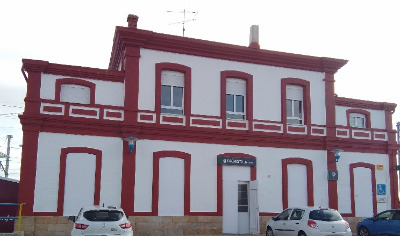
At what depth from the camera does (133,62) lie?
20234 millimetres

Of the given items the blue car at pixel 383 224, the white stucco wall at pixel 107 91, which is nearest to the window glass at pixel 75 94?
the white stucco wall at pixel 107 91

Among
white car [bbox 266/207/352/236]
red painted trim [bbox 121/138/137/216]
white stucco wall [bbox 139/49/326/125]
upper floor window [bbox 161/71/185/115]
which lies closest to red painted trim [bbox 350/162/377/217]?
white stucco wall [bbox 139/49/326/125]

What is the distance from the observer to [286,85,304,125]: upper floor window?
75.9 feet

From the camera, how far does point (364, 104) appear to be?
25.1 meters

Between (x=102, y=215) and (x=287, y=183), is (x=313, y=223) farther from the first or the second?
(x=102, y=215)

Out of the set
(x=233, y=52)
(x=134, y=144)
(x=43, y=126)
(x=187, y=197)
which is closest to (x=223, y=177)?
(x=187, y=197)

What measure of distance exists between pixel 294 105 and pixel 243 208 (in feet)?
19.6

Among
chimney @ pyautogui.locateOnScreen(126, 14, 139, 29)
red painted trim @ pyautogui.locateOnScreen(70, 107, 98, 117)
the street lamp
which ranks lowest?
the street lamp

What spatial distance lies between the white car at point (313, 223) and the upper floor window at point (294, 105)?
22.4 ft

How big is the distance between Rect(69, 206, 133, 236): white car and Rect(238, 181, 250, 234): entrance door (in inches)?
335

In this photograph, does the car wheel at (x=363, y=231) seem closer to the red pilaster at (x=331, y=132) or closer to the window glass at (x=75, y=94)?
the red pilaster at (x=331, y=132)

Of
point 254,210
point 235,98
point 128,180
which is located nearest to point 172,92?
point 235,98

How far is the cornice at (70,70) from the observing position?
18.8m

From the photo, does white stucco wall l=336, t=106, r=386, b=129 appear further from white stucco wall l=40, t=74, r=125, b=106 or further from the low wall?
white stucco wall l=40, t=74, r=125, b=106
